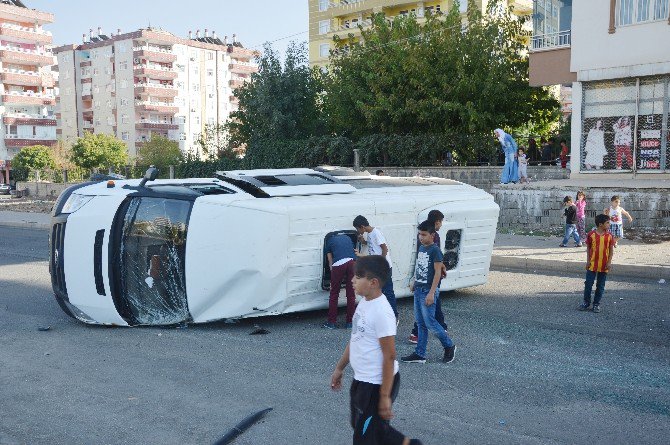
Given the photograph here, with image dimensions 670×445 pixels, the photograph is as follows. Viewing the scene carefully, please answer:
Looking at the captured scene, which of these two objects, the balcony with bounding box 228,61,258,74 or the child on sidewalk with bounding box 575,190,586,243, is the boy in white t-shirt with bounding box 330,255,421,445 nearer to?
the child on sidewalk with bounding box 575,190,586,243

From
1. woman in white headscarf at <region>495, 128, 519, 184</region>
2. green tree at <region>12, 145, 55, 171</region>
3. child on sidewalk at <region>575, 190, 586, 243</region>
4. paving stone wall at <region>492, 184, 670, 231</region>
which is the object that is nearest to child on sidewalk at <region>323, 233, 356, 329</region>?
child on sidewalk at <region>575, 190, 586, 243</region>

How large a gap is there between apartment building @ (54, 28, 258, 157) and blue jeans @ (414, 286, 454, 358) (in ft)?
266

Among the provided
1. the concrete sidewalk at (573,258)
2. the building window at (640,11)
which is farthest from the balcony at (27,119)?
the concrete sidewalk at (573,258)

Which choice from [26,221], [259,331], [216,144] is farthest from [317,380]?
[216,144]

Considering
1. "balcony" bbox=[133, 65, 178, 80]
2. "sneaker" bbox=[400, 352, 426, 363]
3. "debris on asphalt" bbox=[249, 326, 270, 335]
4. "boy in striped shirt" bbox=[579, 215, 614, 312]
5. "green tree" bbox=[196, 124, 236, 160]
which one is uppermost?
"balcony" bbox=[133, 65, 178, 80]

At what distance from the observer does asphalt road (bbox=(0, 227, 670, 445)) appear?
5273mm

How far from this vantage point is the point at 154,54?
88875 mm

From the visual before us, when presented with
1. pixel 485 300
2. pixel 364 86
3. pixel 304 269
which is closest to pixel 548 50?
pixel 364 86

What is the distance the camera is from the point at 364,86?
2967 centimetres

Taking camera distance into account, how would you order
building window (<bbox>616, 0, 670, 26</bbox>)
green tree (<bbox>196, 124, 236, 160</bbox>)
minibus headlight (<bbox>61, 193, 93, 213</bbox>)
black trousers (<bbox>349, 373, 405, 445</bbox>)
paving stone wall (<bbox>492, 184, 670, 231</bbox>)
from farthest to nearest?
1. green tree (<bbox>196, 124, 236, 160</bbox>)
2. building window (<bbox>616, 0, 670, 26</bbox>)
3. paving stone wall (<bbox>492, 184, 670, 231</bbox>)
4. minibus headlight (<bbox>61, 193, 93, 213</bbox>)
5. black trousers (<bbox>349, 373, 405, 445</bbox>)

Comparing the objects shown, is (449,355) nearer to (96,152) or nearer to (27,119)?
(96,152)

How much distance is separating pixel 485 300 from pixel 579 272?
358 centimetres

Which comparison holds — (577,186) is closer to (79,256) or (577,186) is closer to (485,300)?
(485,300)

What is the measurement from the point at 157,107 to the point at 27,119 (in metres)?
16.6
